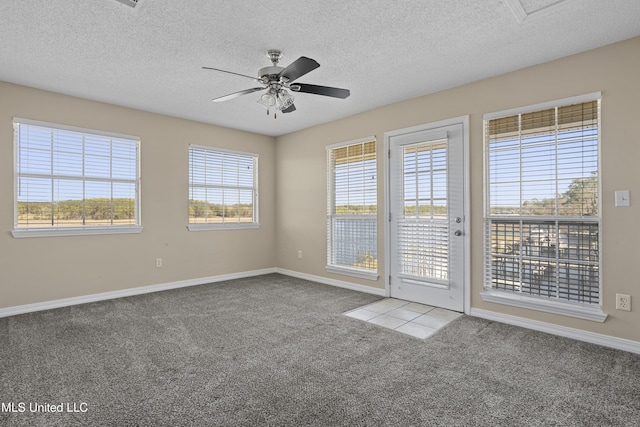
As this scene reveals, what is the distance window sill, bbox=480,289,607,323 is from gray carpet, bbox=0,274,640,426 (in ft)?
0.80

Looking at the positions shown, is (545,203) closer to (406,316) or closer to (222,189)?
(406,316)

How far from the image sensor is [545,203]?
3197 mm

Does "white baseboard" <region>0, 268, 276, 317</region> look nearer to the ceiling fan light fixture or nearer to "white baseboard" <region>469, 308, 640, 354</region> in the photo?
the ceiling fan light fixture

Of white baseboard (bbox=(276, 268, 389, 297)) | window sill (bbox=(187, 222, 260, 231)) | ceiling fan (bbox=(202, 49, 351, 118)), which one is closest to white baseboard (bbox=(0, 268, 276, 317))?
white baseboard (bbox=(276, 268, 389, 297))

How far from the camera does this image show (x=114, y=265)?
4.42 meters

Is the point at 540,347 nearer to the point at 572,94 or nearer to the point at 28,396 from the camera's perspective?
the point at 572,94

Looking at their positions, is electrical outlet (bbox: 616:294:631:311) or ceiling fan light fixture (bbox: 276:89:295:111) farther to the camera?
ceiling fan light fixture (bbox: 276:89:295:111)

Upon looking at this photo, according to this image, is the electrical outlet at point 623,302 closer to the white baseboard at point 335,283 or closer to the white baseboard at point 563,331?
the white baseboard at point 563,331

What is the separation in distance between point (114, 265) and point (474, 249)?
448 cm

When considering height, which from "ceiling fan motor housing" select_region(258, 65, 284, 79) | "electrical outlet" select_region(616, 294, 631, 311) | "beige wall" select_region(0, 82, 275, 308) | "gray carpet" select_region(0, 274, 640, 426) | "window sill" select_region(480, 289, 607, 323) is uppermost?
"ceiling fan motor housing" select_region(258, 65, 284, 79)

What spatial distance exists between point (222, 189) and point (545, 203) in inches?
176

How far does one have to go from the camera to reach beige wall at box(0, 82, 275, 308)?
371 cm

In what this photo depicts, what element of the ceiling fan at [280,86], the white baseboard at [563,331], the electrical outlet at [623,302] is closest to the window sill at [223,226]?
the ceiling fan at [280,86]

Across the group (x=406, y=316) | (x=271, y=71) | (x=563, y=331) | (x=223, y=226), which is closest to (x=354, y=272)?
(x=406, y=316)
